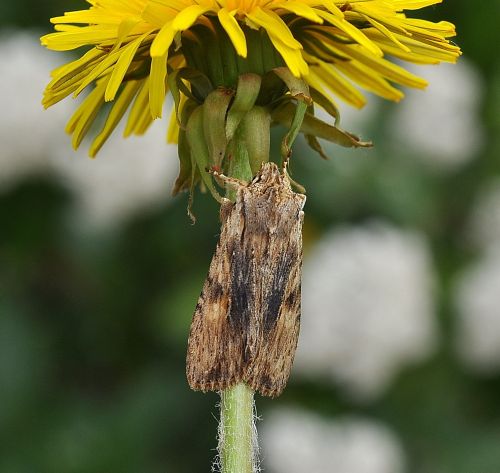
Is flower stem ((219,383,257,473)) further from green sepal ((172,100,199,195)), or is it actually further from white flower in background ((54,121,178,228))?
white flower in background ((54,121,178,228))

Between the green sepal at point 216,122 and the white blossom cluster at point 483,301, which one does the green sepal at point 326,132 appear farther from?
the white blossom cluster at point 483,301

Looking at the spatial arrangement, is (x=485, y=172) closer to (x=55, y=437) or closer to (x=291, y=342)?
(x=55, y=437)

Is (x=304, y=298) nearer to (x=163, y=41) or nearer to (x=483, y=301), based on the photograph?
(x=483, y=301)

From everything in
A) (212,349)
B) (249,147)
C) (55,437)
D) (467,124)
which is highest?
(249,147)

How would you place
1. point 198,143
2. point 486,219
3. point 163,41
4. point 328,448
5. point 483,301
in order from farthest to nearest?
point 486,219
point 483,301
point 328,448
point 198,143
point 163,41

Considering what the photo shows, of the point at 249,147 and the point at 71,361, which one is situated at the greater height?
the point at 249,147

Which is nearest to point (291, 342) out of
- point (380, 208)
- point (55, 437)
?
point (55, 437)

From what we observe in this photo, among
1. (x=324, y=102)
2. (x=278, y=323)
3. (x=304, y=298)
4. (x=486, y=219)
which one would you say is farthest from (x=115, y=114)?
(x=486, y=219)
